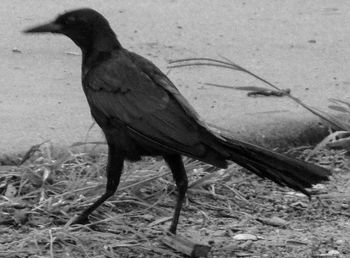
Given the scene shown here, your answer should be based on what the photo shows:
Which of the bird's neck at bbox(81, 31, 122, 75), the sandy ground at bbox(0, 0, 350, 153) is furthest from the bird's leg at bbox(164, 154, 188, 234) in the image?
the sandy ground at bbox(0, 0, 350, 153)

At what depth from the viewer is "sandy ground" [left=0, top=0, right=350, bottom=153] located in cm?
550

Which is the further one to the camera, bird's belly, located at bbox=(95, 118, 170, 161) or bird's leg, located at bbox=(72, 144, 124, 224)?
bird's leg, located at bbox=(72, 144, 124, 224)

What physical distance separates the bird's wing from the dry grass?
0.42 metres

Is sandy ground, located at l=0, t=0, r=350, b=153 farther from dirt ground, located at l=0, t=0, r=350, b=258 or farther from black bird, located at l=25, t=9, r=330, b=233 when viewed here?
black bird, located at l=25, t=9, r=330, b=233

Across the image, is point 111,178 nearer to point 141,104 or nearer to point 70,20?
point 141,104

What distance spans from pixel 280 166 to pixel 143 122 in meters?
0.55

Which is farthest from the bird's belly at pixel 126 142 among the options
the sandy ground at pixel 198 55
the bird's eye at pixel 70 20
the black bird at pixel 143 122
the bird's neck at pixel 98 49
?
the sandy ground at pixel 198 55

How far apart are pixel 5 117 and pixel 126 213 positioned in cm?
110

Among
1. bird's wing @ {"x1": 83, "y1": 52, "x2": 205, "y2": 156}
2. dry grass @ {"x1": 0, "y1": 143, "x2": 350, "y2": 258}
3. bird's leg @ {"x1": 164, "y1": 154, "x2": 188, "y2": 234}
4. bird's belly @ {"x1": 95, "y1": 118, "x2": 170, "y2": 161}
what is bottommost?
dry grass @ {"x1": 0, "y1": 143, "x2": 350, "y2": 258}

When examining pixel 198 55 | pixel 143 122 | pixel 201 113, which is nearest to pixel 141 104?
pixel 143 122

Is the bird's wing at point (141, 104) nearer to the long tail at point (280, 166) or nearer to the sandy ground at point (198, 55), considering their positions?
the long tail at point (280, 166)

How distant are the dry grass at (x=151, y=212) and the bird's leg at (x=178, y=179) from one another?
84 millimetres

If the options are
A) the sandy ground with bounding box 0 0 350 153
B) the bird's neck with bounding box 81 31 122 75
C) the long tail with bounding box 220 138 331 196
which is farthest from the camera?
the sandy ground with bounding box 0 0 350 153

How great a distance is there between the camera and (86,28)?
457 cm
